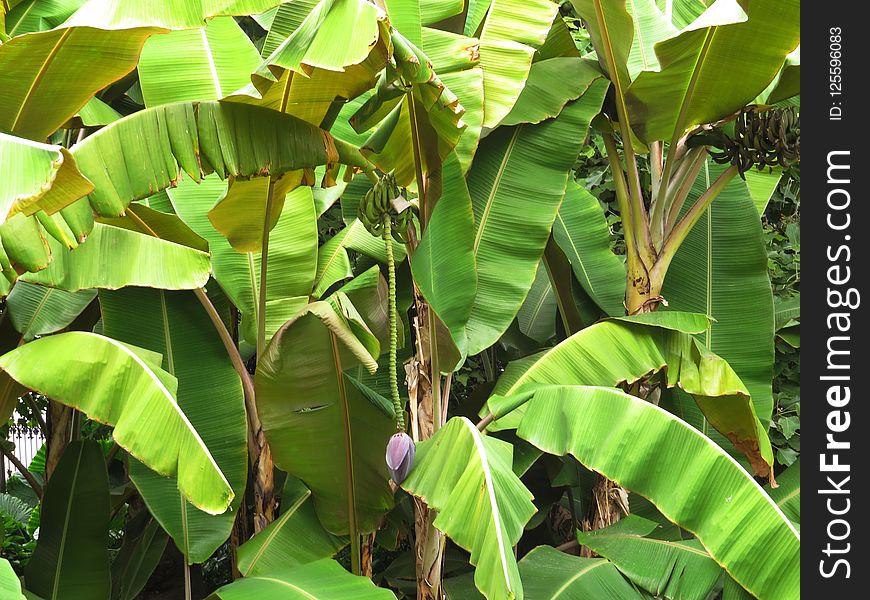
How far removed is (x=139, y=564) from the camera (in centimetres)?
376

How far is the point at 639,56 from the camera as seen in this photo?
128 inches

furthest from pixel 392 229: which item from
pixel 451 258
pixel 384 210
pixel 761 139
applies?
pixel 761 139

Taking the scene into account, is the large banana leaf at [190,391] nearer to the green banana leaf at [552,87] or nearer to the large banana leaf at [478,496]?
the large banana leaf at [478,496]

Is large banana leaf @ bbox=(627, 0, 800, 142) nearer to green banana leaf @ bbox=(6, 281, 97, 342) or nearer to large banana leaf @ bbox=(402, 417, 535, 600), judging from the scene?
large banana leaf @ bbox=(402, 417, 535, 600)

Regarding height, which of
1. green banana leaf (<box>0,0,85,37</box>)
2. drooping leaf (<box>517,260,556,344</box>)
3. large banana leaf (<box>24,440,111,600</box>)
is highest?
green banana leaf (<box>0,0,85,37</box>)

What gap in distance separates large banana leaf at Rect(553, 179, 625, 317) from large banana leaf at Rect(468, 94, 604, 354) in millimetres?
597

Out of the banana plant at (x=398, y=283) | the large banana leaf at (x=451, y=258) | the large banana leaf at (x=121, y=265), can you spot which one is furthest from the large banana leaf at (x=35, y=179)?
the large banana leaf at (x=451, y=258)

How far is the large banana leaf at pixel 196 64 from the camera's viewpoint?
9.66 ft

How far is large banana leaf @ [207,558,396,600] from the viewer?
2.30 m

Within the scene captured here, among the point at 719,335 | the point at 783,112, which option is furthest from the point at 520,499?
the point at 783,112

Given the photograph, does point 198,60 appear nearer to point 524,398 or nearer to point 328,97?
point 328,97

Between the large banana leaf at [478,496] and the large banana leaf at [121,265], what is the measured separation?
37.6 inches

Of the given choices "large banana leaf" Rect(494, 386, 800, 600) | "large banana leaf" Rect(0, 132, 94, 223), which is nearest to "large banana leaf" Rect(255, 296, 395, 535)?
"large banana leaf" Rect(494, 386, 800, 600)

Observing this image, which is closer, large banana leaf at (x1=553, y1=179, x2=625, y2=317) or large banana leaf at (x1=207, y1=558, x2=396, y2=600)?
large banana leaf at (x1=207, y1=558, x2=396, y2=600)
